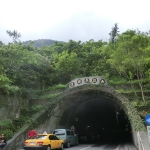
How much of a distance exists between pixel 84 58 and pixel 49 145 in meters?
32.0

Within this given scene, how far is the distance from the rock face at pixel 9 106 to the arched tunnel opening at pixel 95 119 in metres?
5.81

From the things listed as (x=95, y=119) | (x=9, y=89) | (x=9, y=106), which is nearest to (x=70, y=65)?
(x=95, y=119)

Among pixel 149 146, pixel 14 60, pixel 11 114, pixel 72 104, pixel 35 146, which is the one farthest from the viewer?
pixel 72 104

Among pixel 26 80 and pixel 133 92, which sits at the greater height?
pixel 26 80

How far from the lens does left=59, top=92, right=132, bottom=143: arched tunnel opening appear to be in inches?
1104

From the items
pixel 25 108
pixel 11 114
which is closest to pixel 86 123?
pixel 25 108

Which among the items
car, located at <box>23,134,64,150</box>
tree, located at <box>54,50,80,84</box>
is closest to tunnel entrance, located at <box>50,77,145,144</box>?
car, located at <box>23,134,64,150</box>

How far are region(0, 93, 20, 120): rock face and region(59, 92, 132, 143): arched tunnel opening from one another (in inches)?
229

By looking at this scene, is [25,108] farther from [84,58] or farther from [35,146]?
[84,58]

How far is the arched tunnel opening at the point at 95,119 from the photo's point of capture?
28.0 meters

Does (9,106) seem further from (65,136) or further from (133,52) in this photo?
(133,52)

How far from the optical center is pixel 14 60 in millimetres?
24500

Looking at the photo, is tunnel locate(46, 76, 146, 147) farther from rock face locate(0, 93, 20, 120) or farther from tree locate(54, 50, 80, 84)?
tree locate(54, 50, 80, 84)

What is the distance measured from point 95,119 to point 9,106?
22.8 m
